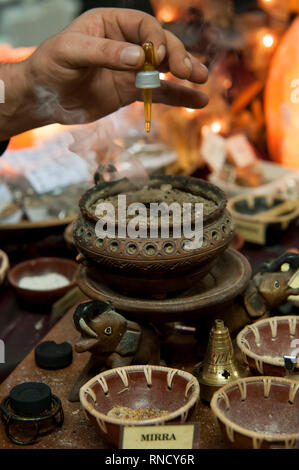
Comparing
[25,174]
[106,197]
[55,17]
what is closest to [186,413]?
[106,197]

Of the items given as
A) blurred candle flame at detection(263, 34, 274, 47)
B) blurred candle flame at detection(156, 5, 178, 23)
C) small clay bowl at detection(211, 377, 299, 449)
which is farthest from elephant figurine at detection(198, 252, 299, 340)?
blurred candle flame at detection(263, 34, 274, 47)

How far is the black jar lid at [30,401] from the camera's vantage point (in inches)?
63.4

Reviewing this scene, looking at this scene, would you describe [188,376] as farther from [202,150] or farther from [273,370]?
[202,150]

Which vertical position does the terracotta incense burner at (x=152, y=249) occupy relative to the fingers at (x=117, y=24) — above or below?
below

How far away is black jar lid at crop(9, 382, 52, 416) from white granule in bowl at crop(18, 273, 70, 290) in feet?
2.96

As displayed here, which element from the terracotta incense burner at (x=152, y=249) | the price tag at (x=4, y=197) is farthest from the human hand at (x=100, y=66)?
the price tag at (x=4, y=197)

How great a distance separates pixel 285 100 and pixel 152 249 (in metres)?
2.10

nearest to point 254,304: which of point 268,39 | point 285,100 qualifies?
point 285,100

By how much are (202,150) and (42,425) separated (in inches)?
89.6

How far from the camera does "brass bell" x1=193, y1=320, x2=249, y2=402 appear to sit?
1.74 m

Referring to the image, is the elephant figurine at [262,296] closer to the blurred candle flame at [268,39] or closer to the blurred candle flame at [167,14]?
the blurred candle flame at [167,14]

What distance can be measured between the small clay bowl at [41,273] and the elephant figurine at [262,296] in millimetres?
783

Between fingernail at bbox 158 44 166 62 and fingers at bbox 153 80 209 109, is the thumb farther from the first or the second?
fingers at bbox 153 80 209 109

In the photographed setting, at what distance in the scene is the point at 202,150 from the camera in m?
3.57
